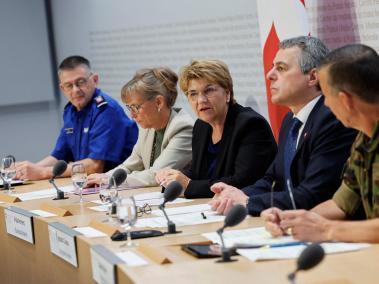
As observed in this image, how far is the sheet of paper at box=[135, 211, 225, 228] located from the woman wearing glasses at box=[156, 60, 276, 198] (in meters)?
0.60

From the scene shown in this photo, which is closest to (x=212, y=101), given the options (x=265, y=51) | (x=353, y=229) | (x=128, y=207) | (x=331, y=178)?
(x=265, y=51)

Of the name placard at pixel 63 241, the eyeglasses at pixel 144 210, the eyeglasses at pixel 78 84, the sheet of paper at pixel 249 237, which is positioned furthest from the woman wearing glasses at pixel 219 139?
the eyeglasses at pixel 78 84

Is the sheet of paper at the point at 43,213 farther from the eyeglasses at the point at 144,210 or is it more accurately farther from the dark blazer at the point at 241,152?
the dark blazer at the point at 241,152

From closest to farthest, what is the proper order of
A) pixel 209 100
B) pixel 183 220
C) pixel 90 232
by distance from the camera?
pixel 90 232 → pixel 183 220 → pixel 209 100

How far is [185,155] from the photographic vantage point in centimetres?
491

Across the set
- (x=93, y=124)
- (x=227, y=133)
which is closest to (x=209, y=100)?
(x=227, y=133)

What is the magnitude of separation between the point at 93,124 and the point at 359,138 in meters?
3.18

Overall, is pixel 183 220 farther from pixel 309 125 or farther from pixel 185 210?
pixel 309 125

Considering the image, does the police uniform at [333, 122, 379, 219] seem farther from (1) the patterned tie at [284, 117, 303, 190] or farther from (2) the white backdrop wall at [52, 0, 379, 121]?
(2) the white backdrop wall at [52, 0, 379, 121]

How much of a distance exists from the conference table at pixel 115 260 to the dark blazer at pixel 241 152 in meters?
0.15

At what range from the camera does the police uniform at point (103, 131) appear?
5.75 m

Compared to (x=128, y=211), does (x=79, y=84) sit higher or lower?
higher

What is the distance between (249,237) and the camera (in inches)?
115

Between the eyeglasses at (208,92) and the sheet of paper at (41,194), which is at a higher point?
the eyeglasses at (208,92)
